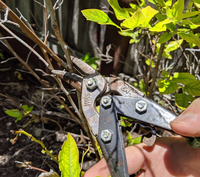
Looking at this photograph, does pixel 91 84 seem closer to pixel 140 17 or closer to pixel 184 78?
pixel 140 17

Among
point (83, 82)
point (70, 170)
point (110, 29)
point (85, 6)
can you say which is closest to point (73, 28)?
point (85, 6)

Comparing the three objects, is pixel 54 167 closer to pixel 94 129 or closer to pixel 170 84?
pixel 94 129

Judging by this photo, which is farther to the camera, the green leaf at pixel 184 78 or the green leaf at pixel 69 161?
the green leaf at pixel 184 78

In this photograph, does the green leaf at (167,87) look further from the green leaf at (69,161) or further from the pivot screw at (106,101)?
the green leaf at (69,161)

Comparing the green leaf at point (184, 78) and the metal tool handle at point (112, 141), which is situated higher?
the green leaf at point (184, 78)

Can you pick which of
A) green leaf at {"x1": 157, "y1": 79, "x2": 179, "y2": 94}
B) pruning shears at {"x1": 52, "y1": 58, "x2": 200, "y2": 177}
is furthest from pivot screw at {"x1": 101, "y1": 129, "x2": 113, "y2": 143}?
green leaf at {"x1": 157, "y1": 79, "x2": 179, "y2": 94}

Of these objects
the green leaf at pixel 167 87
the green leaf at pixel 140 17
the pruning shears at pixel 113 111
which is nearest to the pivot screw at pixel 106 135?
the pruning shears at pixel 113 111

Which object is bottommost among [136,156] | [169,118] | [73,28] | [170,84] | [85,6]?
[136,156]

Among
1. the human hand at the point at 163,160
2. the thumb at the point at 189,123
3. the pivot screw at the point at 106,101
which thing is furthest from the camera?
the human hand at the point at 163,160

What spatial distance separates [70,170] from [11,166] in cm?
106

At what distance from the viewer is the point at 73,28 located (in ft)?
6.28

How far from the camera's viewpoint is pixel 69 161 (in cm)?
70

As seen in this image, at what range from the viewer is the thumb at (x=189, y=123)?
0.79m

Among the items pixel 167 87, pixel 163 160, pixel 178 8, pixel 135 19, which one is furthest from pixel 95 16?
pixel 163 160
